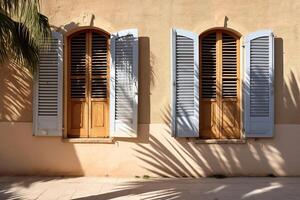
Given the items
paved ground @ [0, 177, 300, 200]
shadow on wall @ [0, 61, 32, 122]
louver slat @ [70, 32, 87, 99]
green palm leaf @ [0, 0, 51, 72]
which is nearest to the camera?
green palm leaf @ [0, 0, 51, 72]

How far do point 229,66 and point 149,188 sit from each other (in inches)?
118

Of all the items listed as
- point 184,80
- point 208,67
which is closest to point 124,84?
point 184,80

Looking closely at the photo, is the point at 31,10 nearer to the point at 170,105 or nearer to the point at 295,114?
the point at 170,105

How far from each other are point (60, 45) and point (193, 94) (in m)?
2.79

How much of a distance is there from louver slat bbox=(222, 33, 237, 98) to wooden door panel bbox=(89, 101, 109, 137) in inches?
95.4

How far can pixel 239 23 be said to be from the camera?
920cm

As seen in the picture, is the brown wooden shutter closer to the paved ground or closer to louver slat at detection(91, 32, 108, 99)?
louver slat at detection(91, 32, 108, 99)

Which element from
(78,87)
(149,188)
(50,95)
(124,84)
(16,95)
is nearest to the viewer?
(149,188)

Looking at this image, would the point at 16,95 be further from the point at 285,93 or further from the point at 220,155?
the point at 285,93

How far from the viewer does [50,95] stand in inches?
362

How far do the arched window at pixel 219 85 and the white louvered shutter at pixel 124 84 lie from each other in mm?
1356

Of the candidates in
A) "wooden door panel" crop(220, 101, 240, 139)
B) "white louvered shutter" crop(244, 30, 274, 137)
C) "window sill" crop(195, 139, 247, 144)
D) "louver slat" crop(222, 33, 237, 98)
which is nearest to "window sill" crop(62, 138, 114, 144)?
"window sill" crop(195, 139, 247, 144)

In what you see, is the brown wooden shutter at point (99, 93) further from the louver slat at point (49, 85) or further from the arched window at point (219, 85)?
the arched window at point (219, 85)

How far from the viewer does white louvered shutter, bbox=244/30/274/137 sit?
913cm
